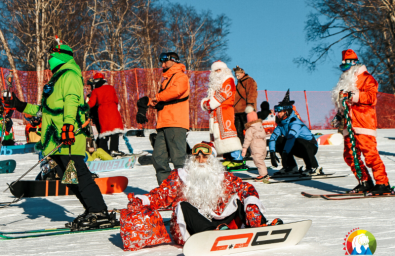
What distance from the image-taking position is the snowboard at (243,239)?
105 inches

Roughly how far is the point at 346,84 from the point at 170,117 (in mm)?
2173

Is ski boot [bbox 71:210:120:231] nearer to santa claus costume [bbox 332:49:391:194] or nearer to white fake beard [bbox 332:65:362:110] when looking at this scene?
santa claus costume [bbox 332:49:391:194]

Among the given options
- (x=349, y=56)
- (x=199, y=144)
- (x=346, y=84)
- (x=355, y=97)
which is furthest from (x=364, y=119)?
(x=199, y=144)

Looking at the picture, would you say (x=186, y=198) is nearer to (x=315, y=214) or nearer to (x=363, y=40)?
(x=315, y=214)

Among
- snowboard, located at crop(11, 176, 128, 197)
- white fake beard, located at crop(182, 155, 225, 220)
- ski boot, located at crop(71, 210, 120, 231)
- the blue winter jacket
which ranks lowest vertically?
ski boot, located at crop(71, 210, 120, 231)

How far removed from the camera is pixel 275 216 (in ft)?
14.1

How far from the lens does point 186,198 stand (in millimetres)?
3279

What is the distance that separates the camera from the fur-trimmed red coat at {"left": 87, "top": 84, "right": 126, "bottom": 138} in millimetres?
8672

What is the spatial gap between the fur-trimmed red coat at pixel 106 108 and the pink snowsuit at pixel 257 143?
121 inches

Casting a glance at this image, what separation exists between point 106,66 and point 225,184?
23238 millimetres

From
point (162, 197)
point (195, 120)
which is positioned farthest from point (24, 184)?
point (195, 120)

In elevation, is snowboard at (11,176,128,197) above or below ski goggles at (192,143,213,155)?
below

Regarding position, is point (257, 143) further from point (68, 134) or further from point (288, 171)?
point (68, 134)

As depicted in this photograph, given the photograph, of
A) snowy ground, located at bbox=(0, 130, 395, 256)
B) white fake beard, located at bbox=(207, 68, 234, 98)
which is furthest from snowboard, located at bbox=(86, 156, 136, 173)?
white fake beard, located at bbox=(207, 68, 234, 98)
